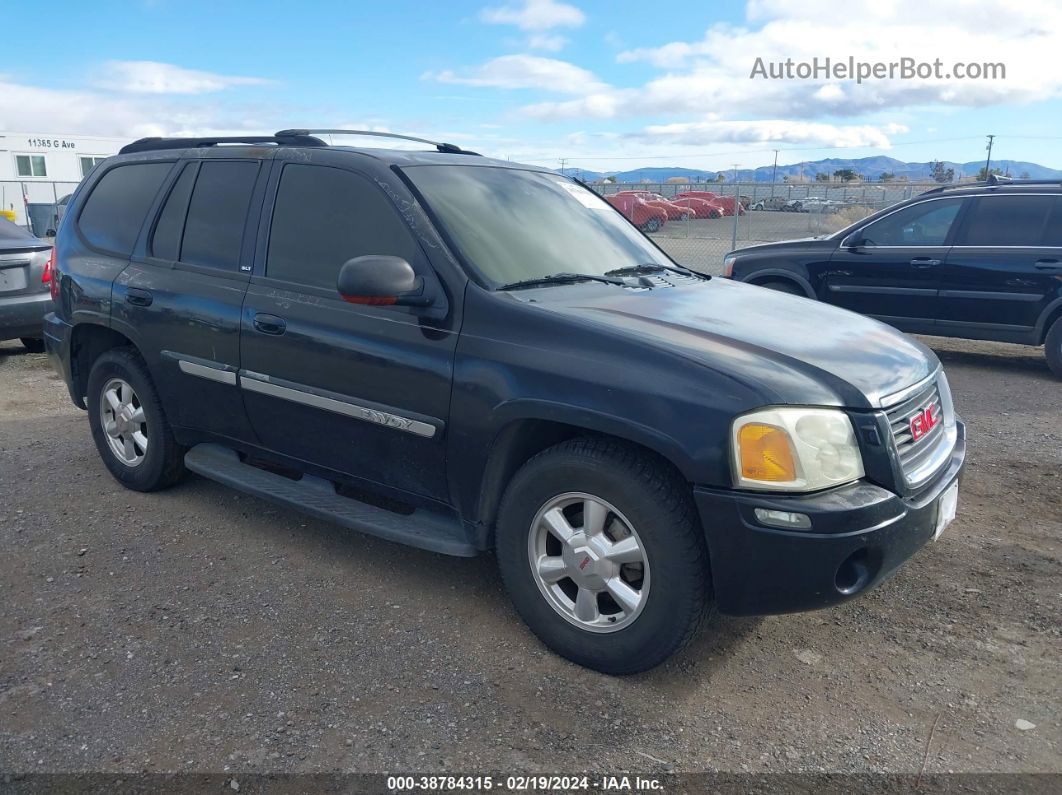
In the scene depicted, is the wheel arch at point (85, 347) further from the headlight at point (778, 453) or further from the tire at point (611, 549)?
the headlight at point (778, 453)

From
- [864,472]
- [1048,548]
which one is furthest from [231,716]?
[1048,548]

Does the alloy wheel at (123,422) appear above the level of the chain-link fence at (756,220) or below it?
below

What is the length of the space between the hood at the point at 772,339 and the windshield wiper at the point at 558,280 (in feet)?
0.32

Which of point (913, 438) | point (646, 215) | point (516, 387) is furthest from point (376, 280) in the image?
→ point (646, 215)

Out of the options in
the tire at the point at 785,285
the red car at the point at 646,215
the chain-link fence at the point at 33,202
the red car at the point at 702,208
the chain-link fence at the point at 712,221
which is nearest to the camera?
the tire at the point at 785,285

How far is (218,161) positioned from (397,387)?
1798mm

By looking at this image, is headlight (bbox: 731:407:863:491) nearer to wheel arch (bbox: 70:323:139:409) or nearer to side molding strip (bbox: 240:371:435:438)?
side molding strip (bbox: 240:371:435:438)

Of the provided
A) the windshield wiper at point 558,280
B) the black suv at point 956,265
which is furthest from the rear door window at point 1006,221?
the windshield wiper at point 558,280

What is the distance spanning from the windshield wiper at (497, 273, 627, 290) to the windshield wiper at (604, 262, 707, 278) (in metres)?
0.11

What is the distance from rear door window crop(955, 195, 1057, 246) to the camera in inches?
314

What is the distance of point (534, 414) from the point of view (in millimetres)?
3049

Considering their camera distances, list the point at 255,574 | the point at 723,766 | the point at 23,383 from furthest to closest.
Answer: the point at 23,383 < the point at 255,574 < the point at 723,766

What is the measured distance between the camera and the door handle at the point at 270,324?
3.80 meters

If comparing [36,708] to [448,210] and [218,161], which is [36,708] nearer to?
[448,210]
